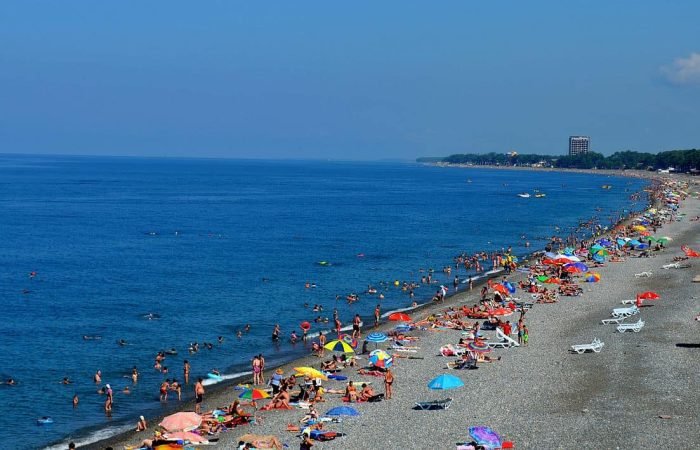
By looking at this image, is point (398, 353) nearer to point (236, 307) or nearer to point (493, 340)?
point (493, 340)

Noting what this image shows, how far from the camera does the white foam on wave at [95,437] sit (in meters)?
25.9

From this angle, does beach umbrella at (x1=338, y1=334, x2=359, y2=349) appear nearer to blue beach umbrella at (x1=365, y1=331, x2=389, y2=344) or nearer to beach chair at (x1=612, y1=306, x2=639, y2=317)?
blue beach umbrella at (x1=365, y1=331, x2=389, y2=344)

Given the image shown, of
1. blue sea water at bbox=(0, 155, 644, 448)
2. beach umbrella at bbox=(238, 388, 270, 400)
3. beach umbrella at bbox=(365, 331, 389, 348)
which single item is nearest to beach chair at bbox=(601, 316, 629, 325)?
beach umbrella at bbox=(365, 331, 389, 348)

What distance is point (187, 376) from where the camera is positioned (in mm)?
33594

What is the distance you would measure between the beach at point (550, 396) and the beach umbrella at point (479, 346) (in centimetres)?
47

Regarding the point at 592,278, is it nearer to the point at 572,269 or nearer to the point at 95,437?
the point at 572,269

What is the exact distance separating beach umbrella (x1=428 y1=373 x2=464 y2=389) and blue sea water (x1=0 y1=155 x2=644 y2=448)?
34.9 feet

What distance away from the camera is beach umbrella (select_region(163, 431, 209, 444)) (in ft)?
78.1

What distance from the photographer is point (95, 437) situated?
26781 millimetres

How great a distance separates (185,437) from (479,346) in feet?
52.3

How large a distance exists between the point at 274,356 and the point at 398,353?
6347 mm

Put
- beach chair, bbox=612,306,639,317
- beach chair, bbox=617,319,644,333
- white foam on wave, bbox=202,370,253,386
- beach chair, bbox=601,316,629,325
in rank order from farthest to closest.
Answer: beach chair, bbox=612,306,639,317 → beach chair, bbox=601,316,629,325 → beach chair, bbox=617,319,644,333 → white foam on wave, bbox=202,370,253,386

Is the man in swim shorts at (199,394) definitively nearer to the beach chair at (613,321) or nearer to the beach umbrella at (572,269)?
the beach chair at (613,321)

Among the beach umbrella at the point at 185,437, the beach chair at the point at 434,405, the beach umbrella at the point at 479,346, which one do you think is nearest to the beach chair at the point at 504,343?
the beach umbrella at the point at 479,346
